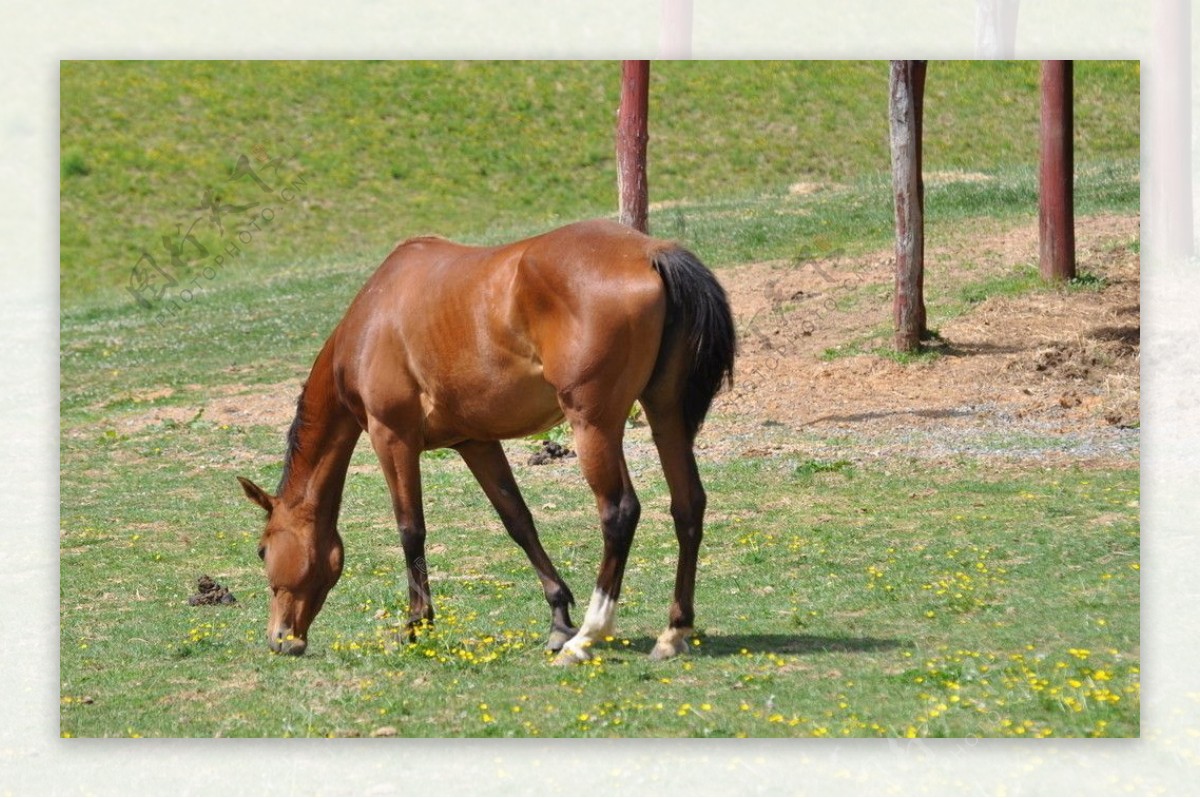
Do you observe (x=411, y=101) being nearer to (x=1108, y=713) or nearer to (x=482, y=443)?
(x=482, y=443)

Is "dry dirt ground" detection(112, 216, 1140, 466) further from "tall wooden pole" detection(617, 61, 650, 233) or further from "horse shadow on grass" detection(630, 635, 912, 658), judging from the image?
"horse shadow on grass" detection(630, 635, 912, 658)

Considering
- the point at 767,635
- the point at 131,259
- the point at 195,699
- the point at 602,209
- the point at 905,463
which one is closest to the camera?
the point at 195,699

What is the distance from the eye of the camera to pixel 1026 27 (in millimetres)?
10125

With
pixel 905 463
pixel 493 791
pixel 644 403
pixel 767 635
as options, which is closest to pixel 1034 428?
pixel 905 463

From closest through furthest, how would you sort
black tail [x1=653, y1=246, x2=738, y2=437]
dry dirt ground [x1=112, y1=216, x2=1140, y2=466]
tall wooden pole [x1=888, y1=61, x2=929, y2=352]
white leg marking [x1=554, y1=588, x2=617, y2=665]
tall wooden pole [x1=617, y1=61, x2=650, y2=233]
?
1. black tail [x1=653, y1=246, x2=738, y2=437]
2. white leg marking [x1=554, y1=588, x2=617, y2=665]
3. tall wooden pole [x1=617, y1=61, x2=650, y2=233]
4. dry dirt ground [x1=112, y1=216, x2=1140, y2=466]
5. tall wooden pole [x1=888, y1=61, x2=929, y2=352]

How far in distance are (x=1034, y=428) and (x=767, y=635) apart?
483 cm

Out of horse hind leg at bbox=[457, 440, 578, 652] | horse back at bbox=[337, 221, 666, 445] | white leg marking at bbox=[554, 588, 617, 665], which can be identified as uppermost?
horse back at bbox=[337, 221, 666, 445]

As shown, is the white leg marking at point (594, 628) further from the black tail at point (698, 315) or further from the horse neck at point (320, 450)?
the horse neck at point (320, 450)

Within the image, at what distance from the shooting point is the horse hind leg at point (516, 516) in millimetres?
7558

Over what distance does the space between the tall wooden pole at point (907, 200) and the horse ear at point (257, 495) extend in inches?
271

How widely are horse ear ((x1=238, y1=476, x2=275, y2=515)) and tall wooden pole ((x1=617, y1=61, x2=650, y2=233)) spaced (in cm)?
484

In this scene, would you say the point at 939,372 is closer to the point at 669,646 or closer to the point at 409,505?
the point at 669,646

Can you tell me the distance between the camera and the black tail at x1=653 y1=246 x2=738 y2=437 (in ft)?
22.2

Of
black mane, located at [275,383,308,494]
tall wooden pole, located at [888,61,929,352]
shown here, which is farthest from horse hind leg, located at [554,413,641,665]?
tall wooden pole, located at [888,61,929,352]
